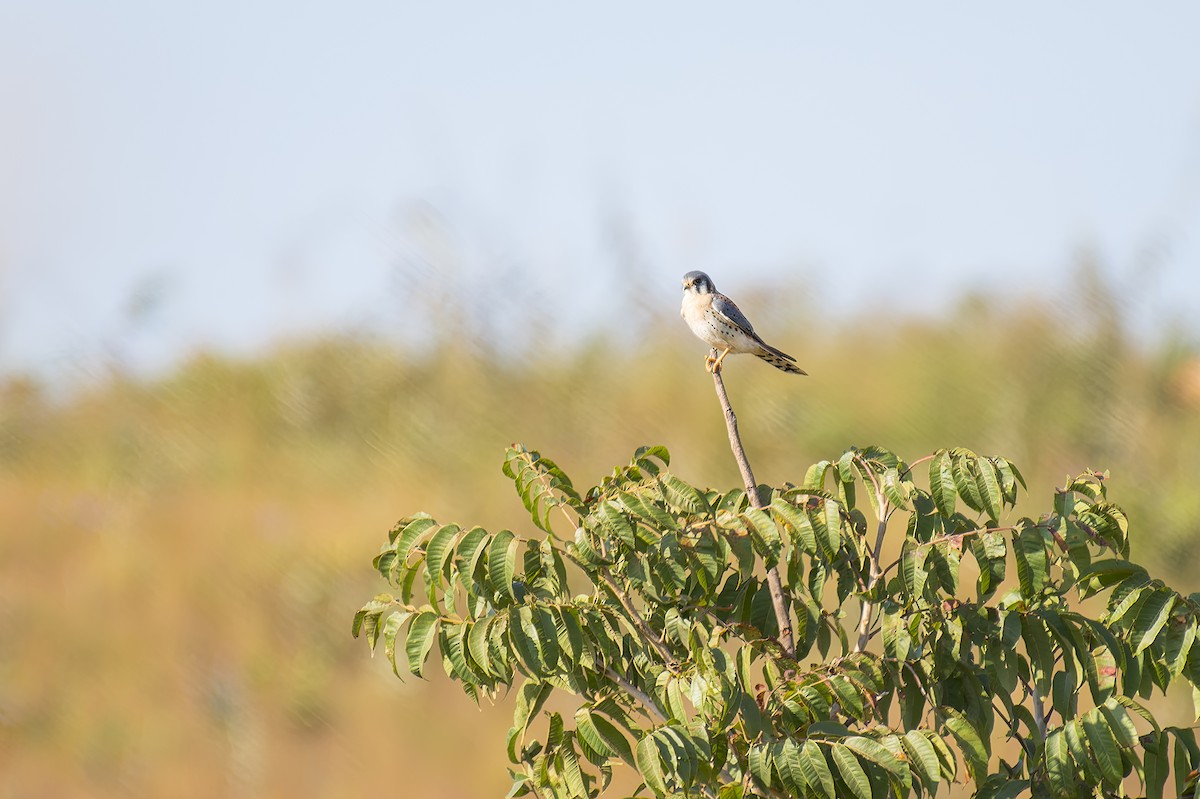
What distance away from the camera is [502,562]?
2953mm

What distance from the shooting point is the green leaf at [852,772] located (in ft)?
9.05

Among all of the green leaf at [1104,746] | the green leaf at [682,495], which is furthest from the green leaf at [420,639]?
the green leaf at [1104,746]

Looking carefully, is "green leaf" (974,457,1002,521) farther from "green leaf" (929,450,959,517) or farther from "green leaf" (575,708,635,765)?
"green leaf" (575,708,635,765)

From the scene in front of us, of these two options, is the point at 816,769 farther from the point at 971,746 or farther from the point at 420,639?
the point at 420,639

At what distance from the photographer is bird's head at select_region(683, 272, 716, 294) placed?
20.0 ft

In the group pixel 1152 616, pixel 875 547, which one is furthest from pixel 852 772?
pixel 1152 616

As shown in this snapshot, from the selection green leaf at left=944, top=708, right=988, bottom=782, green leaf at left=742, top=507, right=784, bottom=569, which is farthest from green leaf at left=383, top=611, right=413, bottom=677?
green leaf at left=944, top=708, right=988, bottom=782

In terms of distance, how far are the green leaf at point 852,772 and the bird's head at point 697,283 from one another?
11.5 ft

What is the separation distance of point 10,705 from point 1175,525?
903 centimetres

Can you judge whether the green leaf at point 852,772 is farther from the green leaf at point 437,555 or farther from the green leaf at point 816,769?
the green leaf at point 437,555

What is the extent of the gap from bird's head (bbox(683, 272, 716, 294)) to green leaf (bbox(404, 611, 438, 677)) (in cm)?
328

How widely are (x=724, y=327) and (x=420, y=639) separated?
299cm

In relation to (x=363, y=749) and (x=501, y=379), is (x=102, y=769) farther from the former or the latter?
(x=501, y=379)

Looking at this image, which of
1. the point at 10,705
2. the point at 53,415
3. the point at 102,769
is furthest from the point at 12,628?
the point at 53,415
